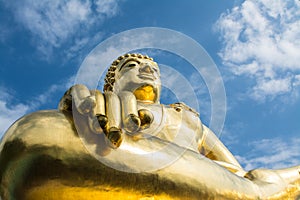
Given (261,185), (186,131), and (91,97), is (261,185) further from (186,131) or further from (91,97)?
(91,97)

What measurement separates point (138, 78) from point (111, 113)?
1.76 m

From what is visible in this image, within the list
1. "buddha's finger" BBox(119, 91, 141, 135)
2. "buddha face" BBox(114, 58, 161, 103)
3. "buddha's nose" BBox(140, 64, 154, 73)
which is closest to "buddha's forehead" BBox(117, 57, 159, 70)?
"buddha face" BBox(114, 58, 161, 103)

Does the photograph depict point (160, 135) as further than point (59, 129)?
Yes

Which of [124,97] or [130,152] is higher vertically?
[124,97]

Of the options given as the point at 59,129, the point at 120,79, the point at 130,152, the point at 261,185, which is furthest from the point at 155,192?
the point at 120,79

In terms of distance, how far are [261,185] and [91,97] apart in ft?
6.06

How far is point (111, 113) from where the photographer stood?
3.39 m

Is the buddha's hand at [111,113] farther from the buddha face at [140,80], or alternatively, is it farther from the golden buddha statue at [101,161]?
the buddha face at [140,80]

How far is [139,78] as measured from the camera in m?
5.11

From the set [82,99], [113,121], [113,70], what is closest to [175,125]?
[113,70]

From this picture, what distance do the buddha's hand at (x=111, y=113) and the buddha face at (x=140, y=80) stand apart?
4.47 feet

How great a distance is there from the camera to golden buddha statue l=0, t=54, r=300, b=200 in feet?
9.81

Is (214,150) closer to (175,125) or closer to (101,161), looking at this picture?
(175,125)

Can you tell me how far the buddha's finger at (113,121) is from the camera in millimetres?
3111
